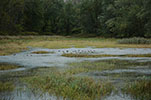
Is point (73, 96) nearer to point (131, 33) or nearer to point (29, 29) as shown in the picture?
point (131, 33)

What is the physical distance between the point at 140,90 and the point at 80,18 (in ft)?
269

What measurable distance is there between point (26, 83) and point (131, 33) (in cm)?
5689

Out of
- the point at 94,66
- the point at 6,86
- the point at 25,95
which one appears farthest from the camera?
the point at 94,66

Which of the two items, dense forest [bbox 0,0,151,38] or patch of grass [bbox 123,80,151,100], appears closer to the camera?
patch of grass [bbox 123,80,151,100]

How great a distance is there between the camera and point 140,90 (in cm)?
885

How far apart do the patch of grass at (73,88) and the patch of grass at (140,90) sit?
768 mm

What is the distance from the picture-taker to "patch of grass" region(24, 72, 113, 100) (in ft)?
27.1

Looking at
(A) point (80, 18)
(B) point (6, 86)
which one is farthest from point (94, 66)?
(A) point (80, 18)

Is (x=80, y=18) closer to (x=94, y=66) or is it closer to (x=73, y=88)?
(x=94, y=66)

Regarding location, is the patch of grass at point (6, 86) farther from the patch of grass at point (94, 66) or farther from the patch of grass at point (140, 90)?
the patch of grass at point (140, 90)

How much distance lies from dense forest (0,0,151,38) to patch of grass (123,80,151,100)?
43.0 metres

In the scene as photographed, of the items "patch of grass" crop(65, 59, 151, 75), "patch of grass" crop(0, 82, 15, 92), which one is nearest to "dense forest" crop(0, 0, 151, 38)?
"patch of grass" crop(65, 59, 151, 75)

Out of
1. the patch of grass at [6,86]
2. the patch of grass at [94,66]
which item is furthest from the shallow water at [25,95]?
the patch of grass at [94,66]

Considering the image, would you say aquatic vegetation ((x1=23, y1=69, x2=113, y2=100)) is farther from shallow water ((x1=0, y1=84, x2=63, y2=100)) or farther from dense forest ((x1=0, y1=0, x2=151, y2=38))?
dense forest ((x1=0, y1=0, x2=151, y2=38))
